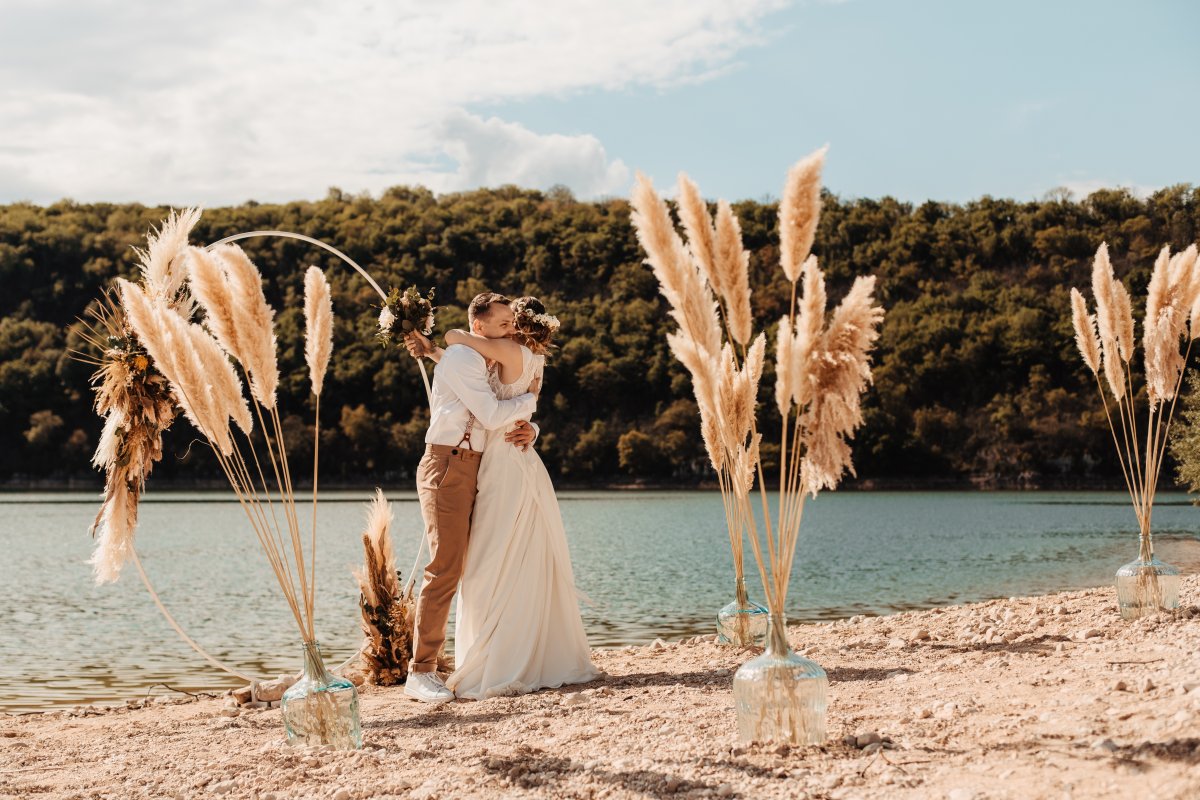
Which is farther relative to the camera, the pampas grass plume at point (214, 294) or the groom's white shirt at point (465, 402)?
the groom's white shirt at point (465, 402)

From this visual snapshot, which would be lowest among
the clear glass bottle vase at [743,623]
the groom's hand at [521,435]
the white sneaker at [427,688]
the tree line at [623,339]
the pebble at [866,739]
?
the white sneaker at [427,688]

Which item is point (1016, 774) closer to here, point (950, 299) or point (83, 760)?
point (83, 760)

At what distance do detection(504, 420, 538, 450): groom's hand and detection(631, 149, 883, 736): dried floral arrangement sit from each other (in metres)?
2.30

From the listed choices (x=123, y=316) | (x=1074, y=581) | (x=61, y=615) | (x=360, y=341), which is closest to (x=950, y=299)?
(x=360, y=341)

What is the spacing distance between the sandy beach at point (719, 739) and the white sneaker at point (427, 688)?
3.2 inches

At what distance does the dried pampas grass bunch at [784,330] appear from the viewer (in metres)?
4.04

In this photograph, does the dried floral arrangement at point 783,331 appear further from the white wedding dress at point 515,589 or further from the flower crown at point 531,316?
the flower crown at point 531,316

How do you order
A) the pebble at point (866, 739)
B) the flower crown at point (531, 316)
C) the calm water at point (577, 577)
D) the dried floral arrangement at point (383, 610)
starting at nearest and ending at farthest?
1. the pebble at point (866, 739)
2. the flower crown at point (531, 316)
3. the dried floral arrangement at point (383, 610)
4. the calm water at point (577, 577)

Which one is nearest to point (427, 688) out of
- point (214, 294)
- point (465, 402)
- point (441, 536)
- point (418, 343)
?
point (441, 536)

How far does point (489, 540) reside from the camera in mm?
6293

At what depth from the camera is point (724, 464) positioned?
6.82 metres

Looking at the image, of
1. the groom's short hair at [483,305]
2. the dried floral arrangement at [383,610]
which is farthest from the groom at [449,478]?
the dried floral arrangement at [383,610]

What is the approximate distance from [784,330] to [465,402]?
261cm

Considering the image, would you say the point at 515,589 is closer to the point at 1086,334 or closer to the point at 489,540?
the point at 489,540
